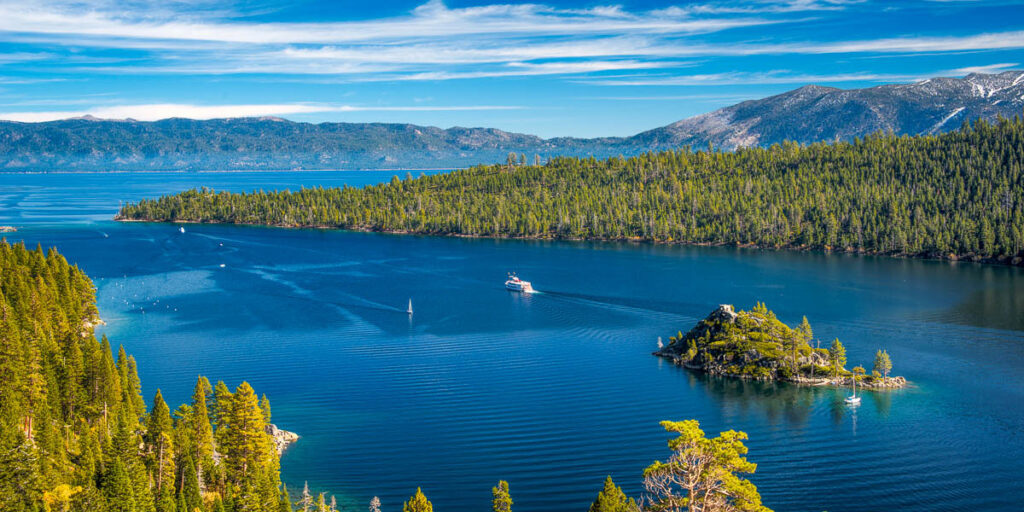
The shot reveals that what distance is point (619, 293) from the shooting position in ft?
428

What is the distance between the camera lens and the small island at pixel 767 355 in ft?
269

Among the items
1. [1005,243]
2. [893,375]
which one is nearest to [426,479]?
[893,375]

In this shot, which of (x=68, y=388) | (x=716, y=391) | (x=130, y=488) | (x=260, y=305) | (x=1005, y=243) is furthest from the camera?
(x=1005, y=243)

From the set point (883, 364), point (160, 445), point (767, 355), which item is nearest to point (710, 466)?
point (160, 445)

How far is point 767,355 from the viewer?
8544cm

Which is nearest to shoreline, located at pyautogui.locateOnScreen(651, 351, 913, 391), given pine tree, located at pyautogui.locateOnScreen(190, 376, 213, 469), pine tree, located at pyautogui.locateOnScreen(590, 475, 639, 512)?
pine tree, located at pyautogui.locateOnScreen(590, 475, 639, 512)

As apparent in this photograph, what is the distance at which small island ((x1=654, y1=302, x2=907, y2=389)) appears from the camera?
82062 mm

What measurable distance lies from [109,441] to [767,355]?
62.8m

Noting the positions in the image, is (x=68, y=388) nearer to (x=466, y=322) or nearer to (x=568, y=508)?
(x=568, y=508)

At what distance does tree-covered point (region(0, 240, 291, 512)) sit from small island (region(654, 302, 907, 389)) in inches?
1896

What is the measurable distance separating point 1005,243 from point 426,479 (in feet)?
510

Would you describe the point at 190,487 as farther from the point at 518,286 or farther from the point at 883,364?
the point at 518,286

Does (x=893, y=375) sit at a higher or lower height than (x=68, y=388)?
lower

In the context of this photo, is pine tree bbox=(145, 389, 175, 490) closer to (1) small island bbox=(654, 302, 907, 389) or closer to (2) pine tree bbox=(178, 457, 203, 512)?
(2) pine tree bbox=(178, 457, 203, 512)
